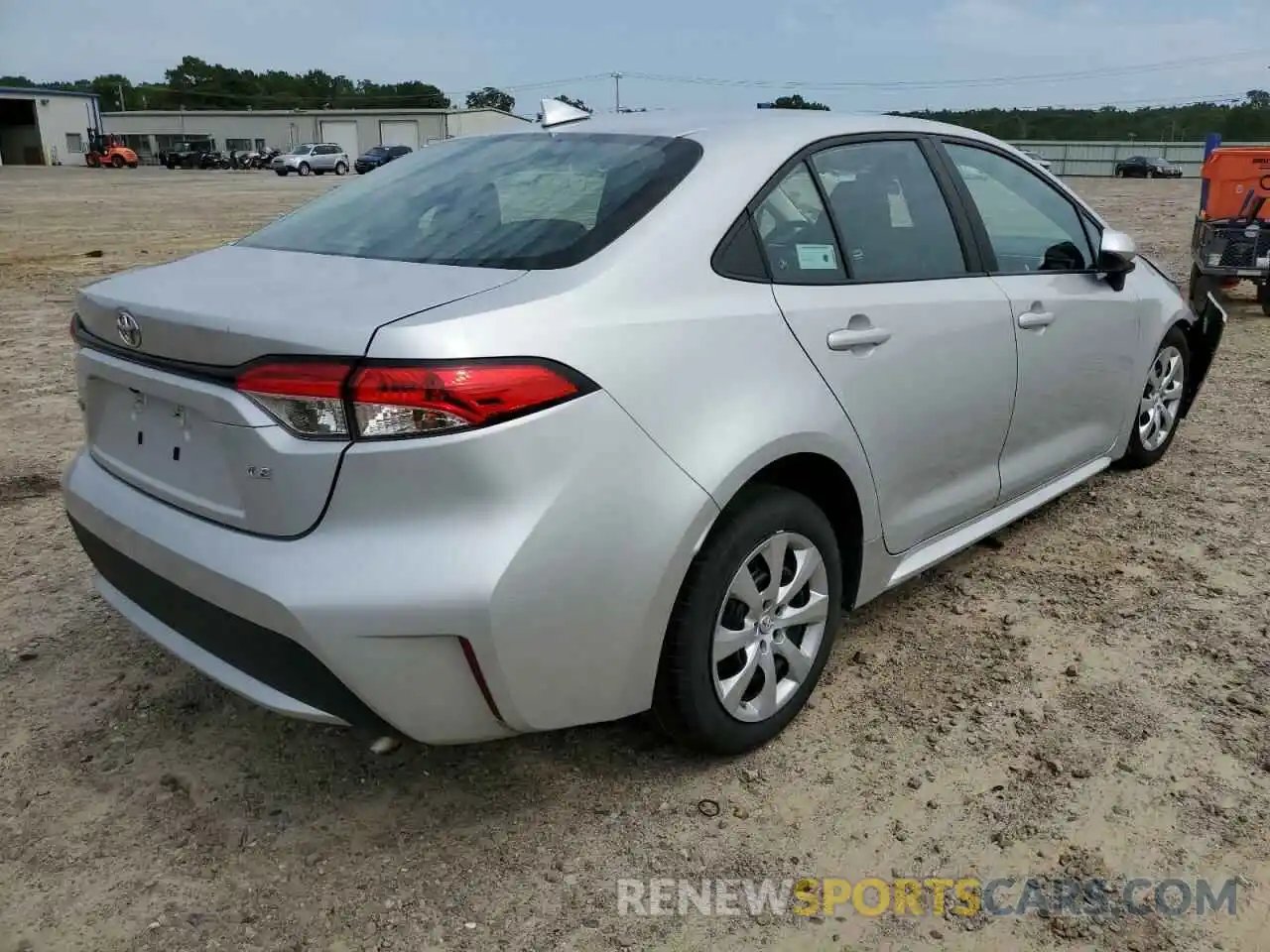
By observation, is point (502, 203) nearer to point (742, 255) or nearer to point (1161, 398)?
point (742, 255)

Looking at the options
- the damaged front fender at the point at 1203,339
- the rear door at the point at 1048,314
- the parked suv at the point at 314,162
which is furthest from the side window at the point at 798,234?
the parked suv at the point at 314,162

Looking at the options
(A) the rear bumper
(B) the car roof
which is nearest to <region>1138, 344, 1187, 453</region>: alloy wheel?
(B) the car roof

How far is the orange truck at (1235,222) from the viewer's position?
909 centimetres

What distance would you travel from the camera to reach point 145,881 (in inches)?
91.4

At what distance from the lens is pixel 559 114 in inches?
130

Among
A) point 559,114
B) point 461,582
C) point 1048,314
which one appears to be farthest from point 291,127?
point 461,582

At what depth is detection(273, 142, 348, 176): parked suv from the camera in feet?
155

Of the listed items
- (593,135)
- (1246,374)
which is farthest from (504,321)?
(1246,374)

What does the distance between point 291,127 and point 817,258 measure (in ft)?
265

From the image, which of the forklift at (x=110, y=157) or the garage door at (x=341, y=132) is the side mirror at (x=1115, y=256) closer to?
the forklift at (x=110, y=157)

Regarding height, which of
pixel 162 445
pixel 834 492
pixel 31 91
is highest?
pixel 31 91

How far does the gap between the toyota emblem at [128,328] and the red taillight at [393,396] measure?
0.50 metres

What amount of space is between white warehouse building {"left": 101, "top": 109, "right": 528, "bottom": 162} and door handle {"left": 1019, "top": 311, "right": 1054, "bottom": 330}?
69.3 m

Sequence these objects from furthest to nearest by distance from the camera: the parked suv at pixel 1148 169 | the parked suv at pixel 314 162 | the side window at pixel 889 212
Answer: the parked suv at pixel 1148 169 < the parked suv at pixel 314 162 < the side window at pixel 889 212
